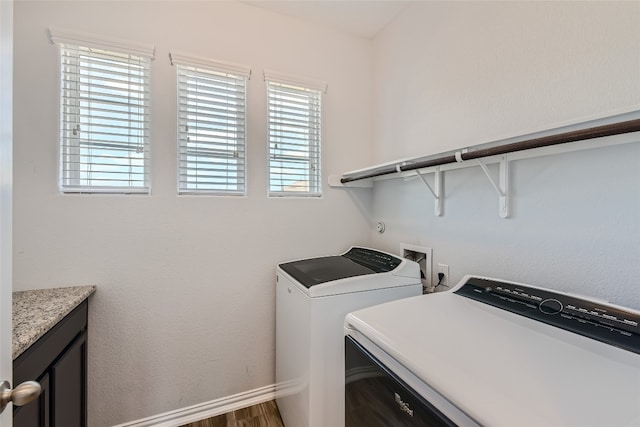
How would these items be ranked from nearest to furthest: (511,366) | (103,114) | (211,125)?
(511,366) < (103,114) < (211,125)

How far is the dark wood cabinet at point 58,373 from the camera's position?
0.88 metres

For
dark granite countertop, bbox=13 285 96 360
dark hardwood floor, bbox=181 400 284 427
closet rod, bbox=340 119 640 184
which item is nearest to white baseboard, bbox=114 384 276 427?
dark hardwood floor, bbox=181 400 284 427

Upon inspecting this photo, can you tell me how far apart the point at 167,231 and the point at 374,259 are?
4.13 feet

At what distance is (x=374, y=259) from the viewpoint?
67.2 inches

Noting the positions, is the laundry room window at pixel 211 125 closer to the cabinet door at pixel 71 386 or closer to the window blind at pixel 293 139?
the window blind at pixel 293 139

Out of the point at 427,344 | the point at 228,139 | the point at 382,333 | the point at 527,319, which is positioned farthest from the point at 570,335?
the point at 228,139

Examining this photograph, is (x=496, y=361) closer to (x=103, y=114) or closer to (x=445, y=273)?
(x=445, y=273)

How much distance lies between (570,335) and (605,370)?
0.19 meters

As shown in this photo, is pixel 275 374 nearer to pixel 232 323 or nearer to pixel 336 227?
pixel 232 323

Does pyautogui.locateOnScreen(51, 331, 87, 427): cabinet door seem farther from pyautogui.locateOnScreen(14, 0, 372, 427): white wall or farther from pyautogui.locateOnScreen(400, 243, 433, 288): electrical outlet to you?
pyautogui.locateOnScreen(400, 243, 433, 288): electrical outlet

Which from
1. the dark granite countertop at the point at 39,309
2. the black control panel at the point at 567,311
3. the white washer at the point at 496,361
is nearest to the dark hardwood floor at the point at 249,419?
the white washer at the point at 496,361

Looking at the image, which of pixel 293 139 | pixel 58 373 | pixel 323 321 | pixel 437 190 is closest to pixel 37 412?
pixel 58 373

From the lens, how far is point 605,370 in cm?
65

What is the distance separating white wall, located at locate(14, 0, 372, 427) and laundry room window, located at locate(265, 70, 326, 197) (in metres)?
0.07
